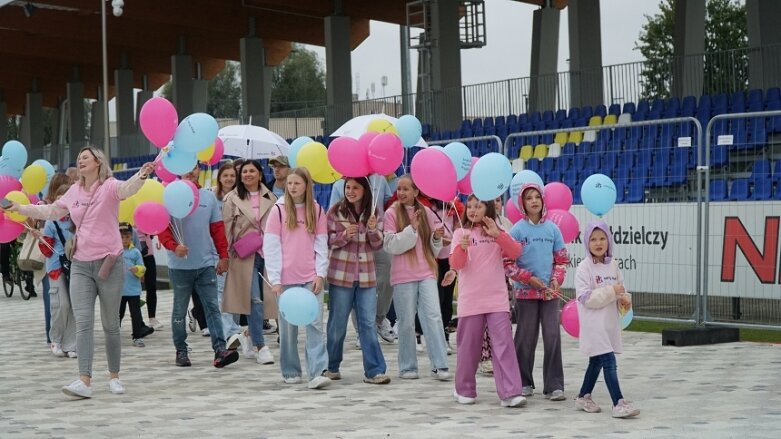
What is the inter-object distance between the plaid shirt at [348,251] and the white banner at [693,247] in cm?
376

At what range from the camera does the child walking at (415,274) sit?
993cm

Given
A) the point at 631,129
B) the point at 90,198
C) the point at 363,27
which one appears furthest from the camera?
the point at 363,27

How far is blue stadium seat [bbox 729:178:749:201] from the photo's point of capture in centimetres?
1319

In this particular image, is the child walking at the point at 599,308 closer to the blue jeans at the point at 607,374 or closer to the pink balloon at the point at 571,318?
the blue jeans at the point at 607,374

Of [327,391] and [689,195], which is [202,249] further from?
[689,195]

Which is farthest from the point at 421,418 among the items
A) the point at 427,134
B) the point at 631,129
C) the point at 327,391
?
the point at 427,134

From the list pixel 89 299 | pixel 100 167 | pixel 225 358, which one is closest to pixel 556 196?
pixel 225 358

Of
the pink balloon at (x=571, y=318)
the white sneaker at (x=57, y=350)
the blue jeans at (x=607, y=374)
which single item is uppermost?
the pink balloon at (x=571, y=318)

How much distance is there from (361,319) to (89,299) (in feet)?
7.44

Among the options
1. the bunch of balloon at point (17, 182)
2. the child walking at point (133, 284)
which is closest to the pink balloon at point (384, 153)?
the bunch of balloon at point (17, 182)

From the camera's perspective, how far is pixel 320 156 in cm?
1043

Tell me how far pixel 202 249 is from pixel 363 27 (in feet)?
103

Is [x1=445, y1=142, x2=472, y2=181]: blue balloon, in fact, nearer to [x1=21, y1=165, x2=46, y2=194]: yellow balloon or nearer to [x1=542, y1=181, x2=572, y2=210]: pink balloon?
[x1=542, y1=181, x2=572, y2=210]: pink balloon

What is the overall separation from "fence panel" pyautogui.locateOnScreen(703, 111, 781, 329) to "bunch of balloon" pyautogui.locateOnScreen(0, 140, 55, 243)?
7.02 m
